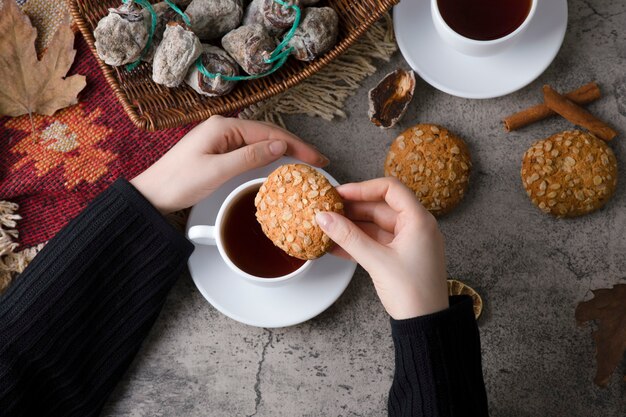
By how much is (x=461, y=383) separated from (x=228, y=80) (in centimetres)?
78

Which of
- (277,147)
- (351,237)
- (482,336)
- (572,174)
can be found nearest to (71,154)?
(277,147)

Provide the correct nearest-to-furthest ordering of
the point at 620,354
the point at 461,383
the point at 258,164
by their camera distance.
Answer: the point at 461,383 < the point at 258,164 < the point at 620,354

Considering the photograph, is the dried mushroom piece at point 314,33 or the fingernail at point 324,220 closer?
the fingernail at point 324,220

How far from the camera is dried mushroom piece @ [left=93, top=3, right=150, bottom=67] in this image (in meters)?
1.34

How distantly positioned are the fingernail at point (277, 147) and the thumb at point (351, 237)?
229 millimetres

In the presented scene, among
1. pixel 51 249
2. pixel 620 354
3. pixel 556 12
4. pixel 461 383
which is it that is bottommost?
pixel 620 354

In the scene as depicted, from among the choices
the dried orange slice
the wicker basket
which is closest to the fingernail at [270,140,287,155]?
the wicker basket

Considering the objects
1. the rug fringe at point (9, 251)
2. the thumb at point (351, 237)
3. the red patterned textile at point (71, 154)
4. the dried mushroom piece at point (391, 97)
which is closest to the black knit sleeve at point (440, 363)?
the thumb at point (351, 237)

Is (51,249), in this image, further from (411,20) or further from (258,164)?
(411,20)

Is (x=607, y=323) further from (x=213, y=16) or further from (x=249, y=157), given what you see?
(x=213, y=16)

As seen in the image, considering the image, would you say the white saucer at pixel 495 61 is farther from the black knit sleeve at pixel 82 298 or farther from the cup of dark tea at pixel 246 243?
the black knit sleeve at pixel 82 298

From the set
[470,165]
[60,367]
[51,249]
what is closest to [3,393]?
[60,367]

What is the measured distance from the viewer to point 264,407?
4.97ft

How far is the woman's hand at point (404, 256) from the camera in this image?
1160 mm
